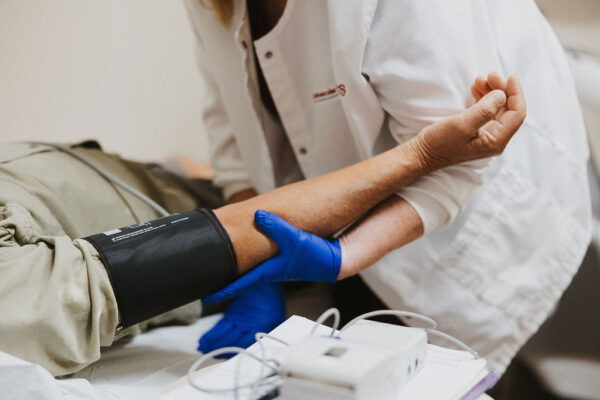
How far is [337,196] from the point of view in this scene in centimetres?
85

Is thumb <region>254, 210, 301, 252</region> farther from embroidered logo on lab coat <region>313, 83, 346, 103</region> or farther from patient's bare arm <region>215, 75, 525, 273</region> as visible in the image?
embroidered logo on lab coat <region>313, 83, 346, 103</region>

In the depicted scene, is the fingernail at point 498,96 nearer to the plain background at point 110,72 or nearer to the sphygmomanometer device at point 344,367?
the sphygmomanometer device at point 344,367

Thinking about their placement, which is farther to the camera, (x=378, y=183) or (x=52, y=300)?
(x=378, y=183)

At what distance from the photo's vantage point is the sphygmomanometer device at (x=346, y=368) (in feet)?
1.50

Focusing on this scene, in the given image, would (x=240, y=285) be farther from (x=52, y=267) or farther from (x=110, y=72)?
(x=110, y=72)

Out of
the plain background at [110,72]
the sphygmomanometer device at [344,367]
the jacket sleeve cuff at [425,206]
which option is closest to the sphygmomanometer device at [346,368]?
the sphygmomanometer device at [344,367]

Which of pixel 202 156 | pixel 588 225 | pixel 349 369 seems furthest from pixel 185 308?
pixel 202 156

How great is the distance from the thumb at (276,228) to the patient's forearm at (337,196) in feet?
0.06

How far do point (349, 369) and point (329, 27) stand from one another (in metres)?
0.62

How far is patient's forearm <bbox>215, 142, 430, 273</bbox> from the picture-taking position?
0.83m

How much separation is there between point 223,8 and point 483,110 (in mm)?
584

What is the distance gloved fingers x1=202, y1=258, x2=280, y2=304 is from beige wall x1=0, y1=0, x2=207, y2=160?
997 mm

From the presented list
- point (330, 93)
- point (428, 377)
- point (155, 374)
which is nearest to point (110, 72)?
point (330, 93)

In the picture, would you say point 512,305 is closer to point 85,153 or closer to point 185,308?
point 185,308
